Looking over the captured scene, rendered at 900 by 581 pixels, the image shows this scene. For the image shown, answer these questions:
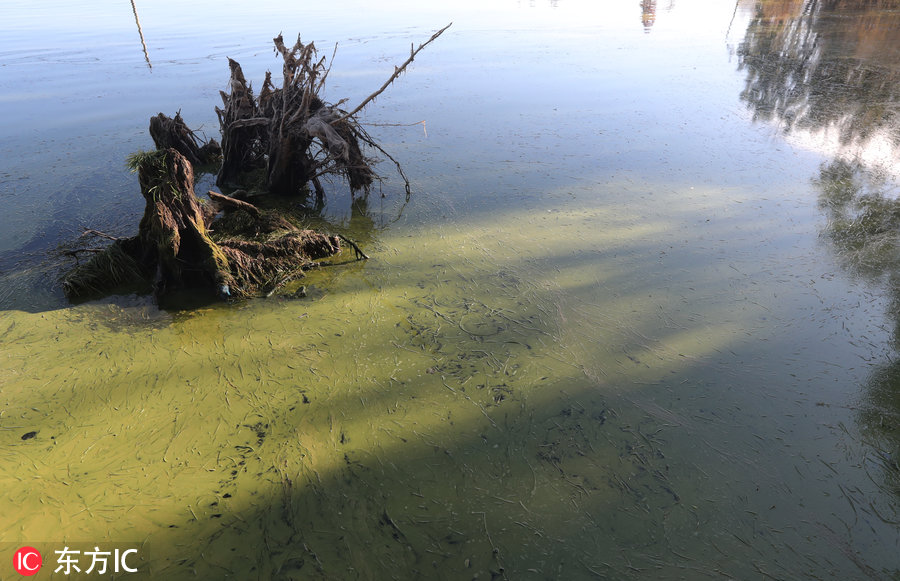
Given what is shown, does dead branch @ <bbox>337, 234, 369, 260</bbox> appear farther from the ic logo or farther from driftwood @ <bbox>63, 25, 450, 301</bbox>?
the ic logo

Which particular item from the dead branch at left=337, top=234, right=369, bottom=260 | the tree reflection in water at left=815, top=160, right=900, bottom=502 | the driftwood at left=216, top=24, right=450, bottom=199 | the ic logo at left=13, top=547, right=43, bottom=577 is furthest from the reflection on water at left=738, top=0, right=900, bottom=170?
the ic logo at left=13, top=547, right=43, bottom=577

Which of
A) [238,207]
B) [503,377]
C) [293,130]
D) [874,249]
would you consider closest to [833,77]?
[874,249]

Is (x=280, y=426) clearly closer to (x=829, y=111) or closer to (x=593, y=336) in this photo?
(x=593, y=336)

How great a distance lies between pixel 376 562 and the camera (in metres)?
1.72

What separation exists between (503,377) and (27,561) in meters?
1.98

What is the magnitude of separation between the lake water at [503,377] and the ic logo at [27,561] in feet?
0.10

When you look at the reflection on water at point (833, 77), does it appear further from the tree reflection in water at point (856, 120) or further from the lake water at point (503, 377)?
the lake water at point (503, 377)

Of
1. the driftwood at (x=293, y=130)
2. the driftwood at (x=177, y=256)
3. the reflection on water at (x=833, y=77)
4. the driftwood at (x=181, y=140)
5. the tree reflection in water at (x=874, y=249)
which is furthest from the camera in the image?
the reflection on water at (x=833, y=77)

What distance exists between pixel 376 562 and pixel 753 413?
1771mm

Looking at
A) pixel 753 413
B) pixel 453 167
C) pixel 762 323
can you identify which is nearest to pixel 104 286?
pixel 453 167

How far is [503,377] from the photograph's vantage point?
99.0 inches

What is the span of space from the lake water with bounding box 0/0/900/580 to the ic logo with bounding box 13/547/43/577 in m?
0.03

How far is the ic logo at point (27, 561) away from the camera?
5.60 feet

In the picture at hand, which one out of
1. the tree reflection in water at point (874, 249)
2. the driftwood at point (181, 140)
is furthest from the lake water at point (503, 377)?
the driftwood at point (181, 140)
